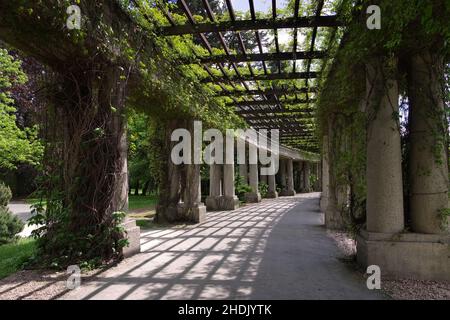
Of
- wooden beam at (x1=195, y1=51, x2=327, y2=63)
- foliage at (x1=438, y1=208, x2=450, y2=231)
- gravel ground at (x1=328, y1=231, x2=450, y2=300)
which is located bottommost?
gravel ground at (x1=328, y1=231, x2=450, y2=300)

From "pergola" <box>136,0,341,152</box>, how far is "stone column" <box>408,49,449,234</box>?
1.49m

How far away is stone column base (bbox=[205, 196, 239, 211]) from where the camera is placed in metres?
14.5

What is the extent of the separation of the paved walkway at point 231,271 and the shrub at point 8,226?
3.44 m

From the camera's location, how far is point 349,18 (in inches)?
186

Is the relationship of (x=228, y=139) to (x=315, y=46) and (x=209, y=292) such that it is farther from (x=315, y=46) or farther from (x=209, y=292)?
(x=209, y=292)

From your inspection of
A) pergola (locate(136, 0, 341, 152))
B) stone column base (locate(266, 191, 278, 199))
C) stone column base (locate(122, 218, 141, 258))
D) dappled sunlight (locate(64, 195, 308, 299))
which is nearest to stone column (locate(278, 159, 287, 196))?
stone column base (locate(266, 191, 278, 199))

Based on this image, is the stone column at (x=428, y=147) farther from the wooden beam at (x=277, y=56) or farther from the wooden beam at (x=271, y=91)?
the wooden beam at (x=271, y=91)

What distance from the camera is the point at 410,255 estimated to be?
4152 millimetres

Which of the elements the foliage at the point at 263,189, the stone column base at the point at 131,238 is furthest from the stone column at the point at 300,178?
the stone column base at the point at 131,238

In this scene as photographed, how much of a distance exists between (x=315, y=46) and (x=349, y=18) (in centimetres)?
163

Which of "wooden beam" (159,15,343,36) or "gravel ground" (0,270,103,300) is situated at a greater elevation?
"wooden beam" (159,15,343,36)

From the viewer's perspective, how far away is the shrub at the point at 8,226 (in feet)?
25.9

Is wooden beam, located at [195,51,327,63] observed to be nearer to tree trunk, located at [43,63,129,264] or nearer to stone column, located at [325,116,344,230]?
tree trunk, located at [43,63,129,264]
